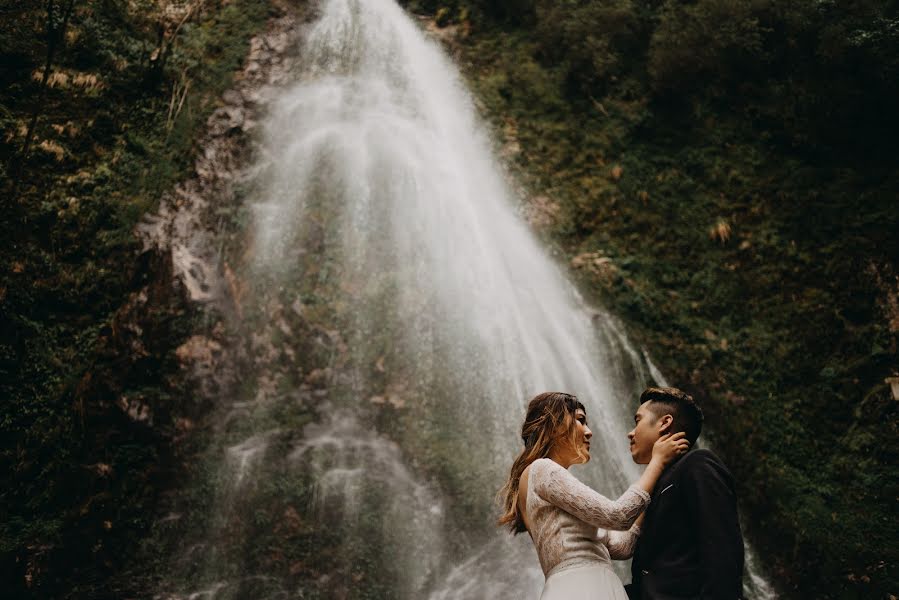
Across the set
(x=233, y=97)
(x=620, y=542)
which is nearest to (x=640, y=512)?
(x=620, y=542)

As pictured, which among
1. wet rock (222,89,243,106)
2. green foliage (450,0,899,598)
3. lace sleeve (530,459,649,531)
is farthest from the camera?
wet rock (222,89,243,106)

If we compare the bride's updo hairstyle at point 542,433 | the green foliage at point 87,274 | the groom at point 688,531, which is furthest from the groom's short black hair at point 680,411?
the green foliage at point 87,274

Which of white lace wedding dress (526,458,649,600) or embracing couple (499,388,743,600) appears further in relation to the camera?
white lace wedding dress (526,458,649,600)

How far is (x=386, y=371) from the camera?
7594mm

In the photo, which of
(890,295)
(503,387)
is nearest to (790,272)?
(890,295)

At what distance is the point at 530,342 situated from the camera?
7945mm

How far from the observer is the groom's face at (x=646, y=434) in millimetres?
2633

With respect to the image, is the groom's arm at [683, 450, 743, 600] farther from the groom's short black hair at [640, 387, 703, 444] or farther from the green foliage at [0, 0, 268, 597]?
the green foliage at [0, 0, 268, 597]

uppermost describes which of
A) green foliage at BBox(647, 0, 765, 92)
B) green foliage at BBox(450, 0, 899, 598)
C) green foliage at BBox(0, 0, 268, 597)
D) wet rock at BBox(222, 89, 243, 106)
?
green foliage at BBox(647, 0, 765, 92)

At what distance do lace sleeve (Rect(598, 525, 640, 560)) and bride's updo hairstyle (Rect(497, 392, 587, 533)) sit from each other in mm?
359

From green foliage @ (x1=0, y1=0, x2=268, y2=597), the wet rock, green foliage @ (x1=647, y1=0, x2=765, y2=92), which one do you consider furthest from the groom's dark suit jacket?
green foliage @ (x1=647, y1=0, x2=765, y2=92)

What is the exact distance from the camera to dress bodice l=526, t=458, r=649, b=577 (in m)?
2.37

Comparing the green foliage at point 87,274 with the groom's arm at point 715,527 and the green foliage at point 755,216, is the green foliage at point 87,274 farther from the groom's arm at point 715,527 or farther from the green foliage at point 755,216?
the groom's arm at point 715,527

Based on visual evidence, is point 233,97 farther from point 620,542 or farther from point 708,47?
point 620,542
